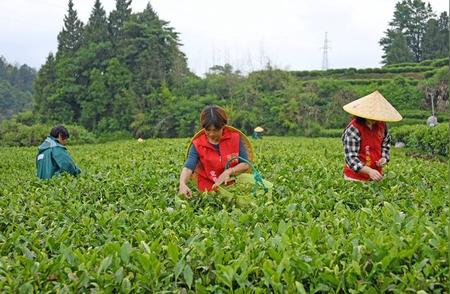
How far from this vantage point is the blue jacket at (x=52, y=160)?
6125mm

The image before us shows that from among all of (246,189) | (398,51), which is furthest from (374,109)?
(398,51)

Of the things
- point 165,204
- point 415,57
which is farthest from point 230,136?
point 415,57

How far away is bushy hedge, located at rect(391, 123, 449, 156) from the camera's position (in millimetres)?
14766

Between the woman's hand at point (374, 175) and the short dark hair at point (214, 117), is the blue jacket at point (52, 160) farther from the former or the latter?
the woman's hand at point (374, 175)

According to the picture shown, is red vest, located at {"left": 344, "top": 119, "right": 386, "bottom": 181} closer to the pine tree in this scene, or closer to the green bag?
A: the green bag

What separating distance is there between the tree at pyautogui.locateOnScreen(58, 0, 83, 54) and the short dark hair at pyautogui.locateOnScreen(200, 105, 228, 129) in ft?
127

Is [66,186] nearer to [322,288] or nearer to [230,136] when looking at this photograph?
[230,136]

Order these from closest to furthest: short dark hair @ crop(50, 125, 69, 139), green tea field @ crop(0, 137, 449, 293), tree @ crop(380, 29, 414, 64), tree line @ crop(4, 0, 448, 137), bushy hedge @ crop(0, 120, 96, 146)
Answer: green tea field @ crop(0, 137, 449, 293) < short dark hair @ crop(50, 125, 69, 139) < bushy hedge @ crop(0, 120, 96, 146) < tree line @ crop(4, 0, 448, 137) < tree @ crop(380, 29, 414, 64)

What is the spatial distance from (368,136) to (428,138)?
483 inches

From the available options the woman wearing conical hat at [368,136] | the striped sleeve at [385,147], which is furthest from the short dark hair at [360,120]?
the striped sleeve at [385,147]

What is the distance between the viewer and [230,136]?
4203 millimetres

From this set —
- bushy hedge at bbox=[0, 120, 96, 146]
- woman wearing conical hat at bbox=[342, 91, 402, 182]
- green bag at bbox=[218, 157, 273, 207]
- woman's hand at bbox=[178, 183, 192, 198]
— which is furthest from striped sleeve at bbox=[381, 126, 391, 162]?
bushy hedge at bbox=[0, 120, 96, 146]

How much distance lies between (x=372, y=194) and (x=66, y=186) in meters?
2.74

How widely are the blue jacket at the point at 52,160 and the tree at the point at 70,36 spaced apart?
36.1 meters
